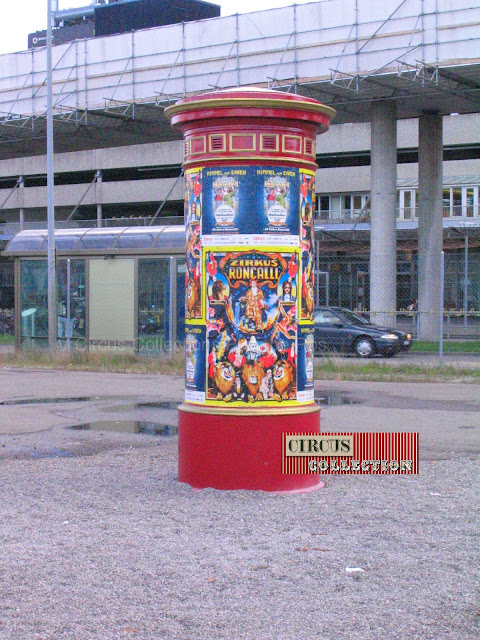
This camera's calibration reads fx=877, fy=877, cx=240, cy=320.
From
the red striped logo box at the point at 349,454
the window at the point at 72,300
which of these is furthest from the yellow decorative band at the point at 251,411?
the window at the point at 72,300

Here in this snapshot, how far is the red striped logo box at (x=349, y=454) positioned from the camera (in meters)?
6.98

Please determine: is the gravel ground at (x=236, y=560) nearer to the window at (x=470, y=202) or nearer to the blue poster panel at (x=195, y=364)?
the blue poster panel at (x=195, y=364)

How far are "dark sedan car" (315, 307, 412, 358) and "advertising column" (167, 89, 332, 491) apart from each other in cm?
1581

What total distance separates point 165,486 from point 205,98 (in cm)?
319

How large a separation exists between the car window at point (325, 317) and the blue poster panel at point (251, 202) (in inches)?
660

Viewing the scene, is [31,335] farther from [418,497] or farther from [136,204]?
[136,204]

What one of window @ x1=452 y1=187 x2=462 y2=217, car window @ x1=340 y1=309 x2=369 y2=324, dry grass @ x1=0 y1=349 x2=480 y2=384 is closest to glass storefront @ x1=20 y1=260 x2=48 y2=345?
dry grass @ x1=0 y1=349 x2=480 y2=384

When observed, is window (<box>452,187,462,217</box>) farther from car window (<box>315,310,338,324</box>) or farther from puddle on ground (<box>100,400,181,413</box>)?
puddle on ground (<box>100,400,181,413</box>)

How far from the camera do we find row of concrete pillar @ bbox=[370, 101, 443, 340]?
31.3 metres

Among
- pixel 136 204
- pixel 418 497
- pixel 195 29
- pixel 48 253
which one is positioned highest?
pixel 195 29

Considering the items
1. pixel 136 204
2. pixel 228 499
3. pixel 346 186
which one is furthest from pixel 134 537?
pixel 136 204

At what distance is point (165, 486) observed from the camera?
287 inches

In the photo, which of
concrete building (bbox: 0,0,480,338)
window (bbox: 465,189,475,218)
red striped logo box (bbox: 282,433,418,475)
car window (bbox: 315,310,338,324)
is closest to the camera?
red striped logo box (bbox: 282,433,418,475)

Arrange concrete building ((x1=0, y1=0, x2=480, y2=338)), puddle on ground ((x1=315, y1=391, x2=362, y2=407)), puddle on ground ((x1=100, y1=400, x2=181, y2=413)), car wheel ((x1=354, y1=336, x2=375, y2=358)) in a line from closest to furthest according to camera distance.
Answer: puddle on ground ((x1=100, y1=400, x2=181, y2=413))
puddle on ground ((x1=315, y1=391, x2=362, y2=407))
car wheel ((x1=354, y1=336, x2=375, y2=358))
concrete building ((x1=0, y1=0, x2=480, y2=338))
